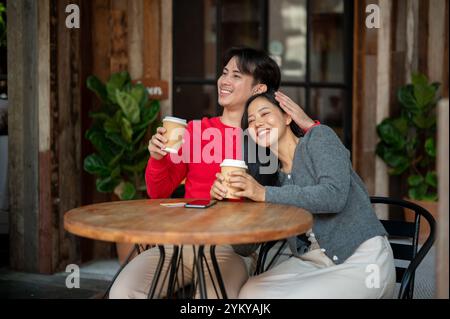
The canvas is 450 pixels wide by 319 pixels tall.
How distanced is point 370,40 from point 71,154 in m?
2.20

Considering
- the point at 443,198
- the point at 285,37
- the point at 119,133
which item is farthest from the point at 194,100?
the point at 443,198

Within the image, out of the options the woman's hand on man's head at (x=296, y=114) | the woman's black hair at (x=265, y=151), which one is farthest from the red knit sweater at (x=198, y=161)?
the woman's hand on man's head at (x=296, y=114)

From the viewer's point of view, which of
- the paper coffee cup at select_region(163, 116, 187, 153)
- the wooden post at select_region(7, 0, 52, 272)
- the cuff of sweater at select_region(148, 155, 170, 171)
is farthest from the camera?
the wooden post at select_region(7, 0, 52, 272)

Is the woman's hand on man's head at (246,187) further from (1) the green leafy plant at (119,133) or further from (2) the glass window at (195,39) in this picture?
(2) the glass window at (195,39)

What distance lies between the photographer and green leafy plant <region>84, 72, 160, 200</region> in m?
3.97

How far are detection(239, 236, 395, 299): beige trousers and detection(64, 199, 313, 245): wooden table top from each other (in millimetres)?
208

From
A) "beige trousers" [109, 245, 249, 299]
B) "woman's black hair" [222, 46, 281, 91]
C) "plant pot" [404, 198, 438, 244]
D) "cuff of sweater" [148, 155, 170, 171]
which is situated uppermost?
"woman's black hair" [222, 46, 281, 91]

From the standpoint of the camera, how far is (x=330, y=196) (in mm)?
2066

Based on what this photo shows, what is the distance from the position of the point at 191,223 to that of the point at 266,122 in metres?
0.69

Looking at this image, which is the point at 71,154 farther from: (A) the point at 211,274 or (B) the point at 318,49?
(A) the point at 211,274

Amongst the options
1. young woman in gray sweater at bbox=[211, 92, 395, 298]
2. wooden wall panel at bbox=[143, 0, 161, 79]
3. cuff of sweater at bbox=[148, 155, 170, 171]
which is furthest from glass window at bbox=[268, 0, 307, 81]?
young woman in gray sweater at bbox=[211, 92, 395, 298]

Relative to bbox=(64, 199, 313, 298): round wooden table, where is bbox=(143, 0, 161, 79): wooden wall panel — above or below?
above

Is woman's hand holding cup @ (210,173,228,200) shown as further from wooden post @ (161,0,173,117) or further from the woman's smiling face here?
wooden post @ (161,0,173,117)

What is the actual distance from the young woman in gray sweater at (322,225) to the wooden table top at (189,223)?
9 centimetres
